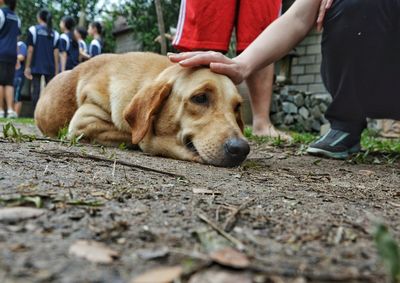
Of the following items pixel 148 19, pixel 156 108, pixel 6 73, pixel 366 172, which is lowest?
pixel 366 172

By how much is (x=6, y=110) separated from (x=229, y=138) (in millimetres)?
6930

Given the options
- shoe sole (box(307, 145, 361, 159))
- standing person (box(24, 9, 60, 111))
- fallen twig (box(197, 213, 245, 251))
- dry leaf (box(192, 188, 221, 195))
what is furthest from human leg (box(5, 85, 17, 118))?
fallen twig (box(197, 213, 245, 251))

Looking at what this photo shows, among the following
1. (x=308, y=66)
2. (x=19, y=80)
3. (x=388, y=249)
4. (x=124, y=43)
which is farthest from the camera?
(x=124, y=43)

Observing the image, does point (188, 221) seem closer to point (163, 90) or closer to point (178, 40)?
point (163, 90)

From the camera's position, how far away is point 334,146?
3.17 meters

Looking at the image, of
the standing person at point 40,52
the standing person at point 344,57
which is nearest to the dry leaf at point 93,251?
the standing person at point 344,57

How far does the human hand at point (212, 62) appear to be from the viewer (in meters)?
2.60

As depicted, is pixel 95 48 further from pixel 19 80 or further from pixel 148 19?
pixel 148 19

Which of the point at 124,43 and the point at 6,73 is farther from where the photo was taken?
the point at 124,43

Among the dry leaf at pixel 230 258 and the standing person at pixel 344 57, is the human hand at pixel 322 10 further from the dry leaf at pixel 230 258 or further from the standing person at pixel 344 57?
the dry leaf at pixel 230 258

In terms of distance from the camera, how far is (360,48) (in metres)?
2.83

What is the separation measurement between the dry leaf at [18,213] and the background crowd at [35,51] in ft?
23.9

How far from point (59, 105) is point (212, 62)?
1.31m

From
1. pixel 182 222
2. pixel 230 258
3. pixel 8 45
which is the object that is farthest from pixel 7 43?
pixel 230 258
